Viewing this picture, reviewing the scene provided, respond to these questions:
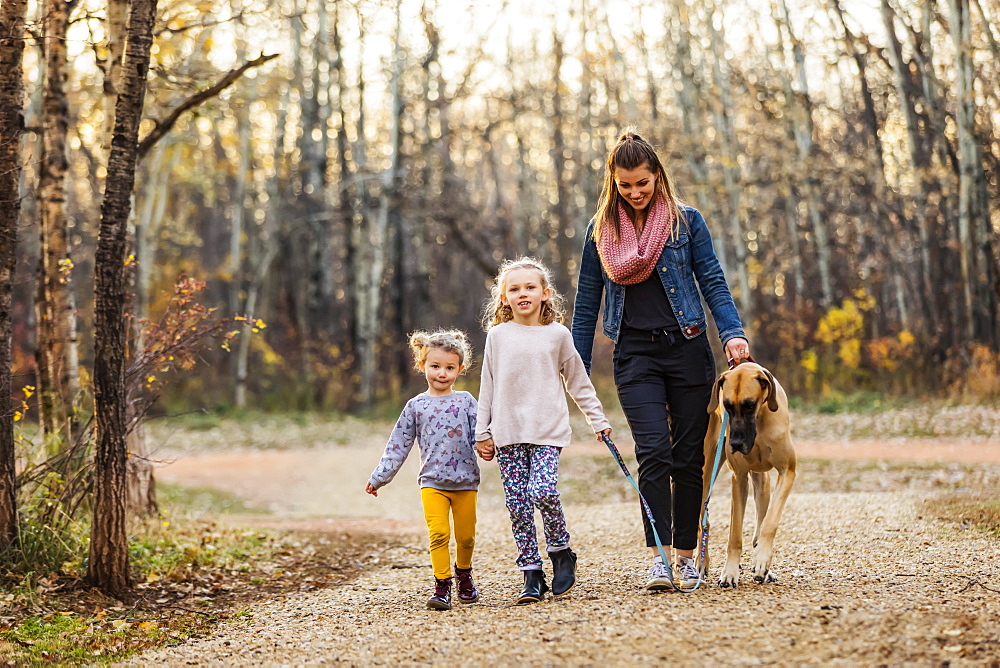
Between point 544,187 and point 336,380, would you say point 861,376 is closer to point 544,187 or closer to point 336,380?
point 336,380

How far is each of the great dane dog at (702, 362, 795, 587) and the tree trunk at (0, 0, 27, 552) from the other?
13.4ft

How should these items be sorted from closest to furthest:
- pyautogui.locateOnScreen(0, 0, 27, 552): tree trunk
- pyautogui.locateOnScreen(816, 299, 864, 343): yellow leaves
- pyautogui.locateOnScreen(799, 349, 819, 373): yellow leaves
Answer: pyautogui.locateOnScreen(0, 0, 27, 552): tree trunk < pyautogui.locateOnScreen(799, 349, 819, 373): yellow leaves < pyautogui.locateOnScreen(816, 299, 864, 343): yellow leaves

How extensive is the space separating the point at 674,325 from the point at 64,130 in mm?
5908

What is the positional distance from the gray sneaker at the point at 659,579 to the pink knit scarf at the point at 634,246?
136 cm

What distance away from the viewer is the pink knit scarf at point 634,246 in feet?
16.4

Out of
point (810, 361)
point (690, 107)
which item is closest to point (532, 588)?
point (810, 361)

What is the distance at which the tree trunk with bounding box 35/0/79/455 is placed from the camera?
8.13m

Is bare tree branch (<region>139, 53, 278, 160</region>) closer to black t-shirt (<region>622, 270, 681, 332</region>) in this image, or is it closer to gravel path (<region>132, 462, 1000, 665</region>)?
gravel path (<region>132, 462, 1000, 665</region>)

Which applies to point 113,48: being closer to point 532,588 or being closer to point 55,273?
point 55,273

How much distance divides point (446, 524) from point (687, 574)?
3.93ft

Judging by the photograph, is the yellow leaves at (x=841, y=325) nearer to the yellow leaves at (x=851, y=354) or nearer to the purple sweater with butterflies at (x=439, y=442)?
the yellow leaves at (x=851, y=354)

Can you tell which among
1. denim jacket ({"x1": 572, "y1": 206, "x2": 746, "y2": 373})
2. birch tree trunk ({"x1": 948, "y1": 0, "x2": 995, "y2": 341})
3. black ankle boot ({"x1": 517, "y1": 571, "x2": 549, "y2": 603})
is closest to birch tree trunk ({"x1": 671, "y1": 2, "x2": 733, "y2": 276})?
birch tree trunk ({"x1": 948, "y1": 0, "x2": 995, "y2": 341})

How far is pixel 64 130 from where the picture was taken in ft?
28.1

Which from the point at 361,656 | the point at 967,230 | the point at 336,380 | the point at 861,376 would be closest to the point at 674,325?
the point at 361,656
